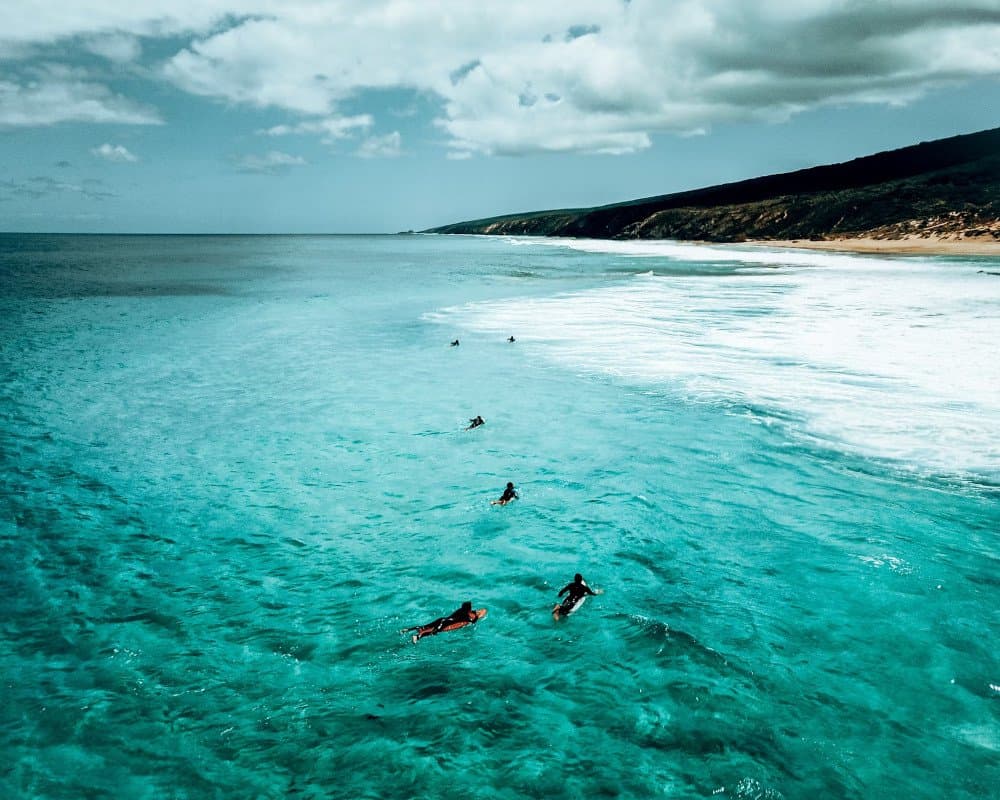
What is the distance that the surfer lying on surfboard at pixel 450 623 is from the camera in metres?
8.71

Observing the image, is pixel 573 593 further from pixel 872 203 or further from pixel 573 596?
pixel 872 203

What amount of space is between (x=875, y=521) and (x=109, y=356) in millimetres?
28899

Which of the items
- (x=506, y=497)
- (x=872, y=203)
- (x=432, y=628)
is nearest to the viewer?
(x=432, y=628)

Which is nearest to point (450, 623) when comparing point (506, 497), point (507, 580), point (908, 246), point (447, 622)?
point (447, 622)

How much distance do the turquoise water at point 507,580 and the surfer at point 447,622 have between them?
0.16 metres

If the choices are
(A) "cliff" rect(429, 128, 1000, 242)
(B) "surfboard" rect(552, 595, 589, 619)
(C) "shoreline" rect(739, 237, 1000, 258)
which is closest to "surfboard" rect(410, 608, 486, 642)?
(B) "surfboard" rect(552, 595, 589, 619)

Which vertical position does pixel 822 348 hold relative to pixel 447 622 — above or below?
above

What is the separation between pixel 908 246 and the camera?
94375 mm

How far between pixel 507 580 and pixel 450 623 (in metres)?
1.55

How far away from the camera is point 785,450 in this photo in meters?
15.0

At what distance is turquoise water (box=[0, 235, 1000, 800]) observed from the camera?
6734 mm

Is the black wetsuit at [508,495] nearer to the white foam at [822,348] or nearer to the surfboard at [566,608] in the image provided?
the surfboard at [566,608]

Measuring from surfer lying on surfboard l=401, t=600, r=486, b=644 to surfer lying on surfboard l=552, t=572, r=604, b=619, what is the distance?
3.60 ft

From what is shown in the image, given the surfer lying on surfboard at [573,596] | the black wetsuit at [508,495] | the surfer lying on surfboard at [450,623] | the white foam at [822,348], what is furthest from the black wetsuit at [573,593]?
the white foam at [822,348]
